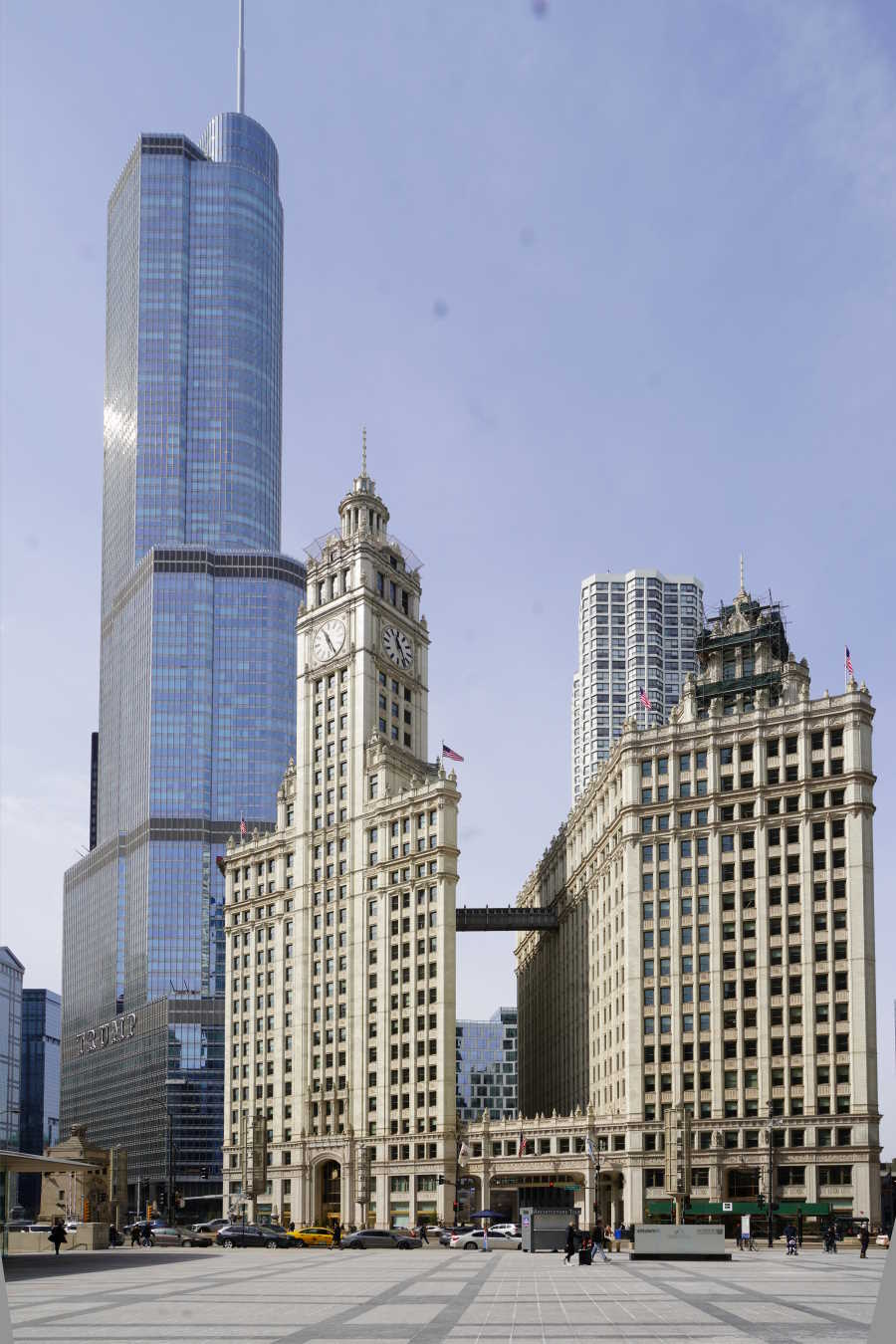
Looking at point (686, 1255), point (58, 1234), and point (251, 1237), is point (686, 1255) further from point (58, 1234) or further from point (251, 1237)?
point (251, 1237)

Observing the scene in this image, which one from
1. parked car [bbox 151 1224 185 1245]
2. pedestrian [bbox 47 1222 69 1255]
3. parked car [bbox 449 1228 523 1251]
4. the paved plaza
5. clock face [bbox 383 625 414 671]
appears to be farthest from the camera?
clock face [bbox 383 625 414 671]

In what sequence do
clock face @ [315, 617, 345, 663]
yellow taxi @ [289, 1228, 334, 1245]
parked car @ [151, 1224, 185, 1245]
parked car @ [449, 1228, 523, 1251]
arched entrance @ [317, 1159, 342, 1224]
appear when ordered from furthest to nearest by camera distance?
clock face @ [315, 617, 345, 663] < arched entrance @ [317, 1159, 342, 1224] < parked car @ [151, 1224, 185, 1245] < yellow taxi @ [289, 1228, 334, 1245] < parked car @ [449, 1228, 523, 1251]

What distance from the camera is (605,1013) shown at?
142m

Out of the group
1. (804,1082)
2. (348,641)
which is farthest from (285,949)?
(804,1082)

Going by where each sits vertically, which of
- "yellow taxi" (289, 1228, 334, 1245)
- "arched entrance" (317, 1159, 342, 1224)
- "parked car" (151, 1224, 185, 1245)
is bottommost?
"arched entrance" (317, 1159, 342, 1224)

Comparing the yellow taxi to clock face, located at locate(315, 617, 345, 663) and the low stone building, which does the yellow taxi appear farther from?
clock face, located at locate(315, 617, 345, 663)

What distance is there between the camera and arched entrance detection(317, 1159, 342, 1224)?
147375mm

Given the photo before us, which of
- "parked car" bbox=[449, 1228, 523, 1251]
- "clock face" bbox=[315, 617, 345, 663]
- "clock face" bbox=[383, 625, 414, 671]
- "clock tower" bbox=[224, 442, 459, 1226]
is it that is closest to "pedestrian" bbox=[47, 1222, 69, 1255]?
"parked car" bbox=[449, 1228, 523, 1251]

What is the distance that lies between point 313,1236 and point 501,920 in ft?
205

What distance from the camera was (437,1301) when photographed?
48938mm

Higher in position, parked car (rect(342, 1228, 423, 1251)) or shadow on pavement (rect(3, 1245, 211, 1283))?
shadow on pavement (rect(3, 1245, 211, 1283))

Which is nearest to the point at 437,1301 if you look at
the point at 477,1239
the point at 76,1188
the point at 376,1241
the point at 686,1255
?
the point at 686,1255

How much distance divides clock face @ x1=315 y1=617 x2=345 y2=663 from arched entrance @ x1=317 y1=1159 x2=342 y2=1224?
51.3m

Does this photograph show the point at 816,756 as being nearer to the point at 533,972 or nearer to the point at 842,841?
the point at 842,841
